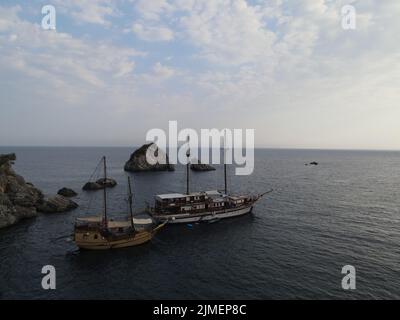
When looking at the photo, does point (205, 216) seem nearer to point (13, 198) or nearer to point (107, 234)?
point (107, 234)

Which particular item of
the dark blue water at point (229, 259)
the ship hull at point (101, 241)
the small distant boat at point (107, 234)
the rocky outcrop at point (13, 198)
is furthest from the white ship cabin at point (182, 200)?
the rocky outcrop at point (13, 198)

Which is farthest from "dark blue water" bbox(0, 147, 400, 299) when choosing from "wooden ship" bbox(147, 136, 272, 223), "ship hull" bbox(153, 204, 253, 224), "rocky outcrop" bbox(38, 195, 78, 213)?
"rocky outcrop" bbox(38, 195, 78, 213)

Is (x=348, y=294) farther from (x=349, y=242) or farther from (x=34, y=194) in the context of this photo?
(x=34, y=194)

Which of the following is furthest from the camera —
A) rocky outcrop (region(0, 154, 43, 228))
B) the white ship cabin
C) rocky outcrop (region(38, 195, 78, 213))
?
rocky outcrop (region(38, 195, 78, 213))

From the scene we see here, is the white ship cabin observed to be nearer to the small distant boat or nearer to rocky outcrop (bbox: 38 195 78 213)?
the small distant boat

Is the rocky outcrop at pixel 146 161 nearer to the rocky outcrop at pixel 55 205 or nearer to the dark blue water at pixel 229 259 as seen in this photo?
the rocky outcrop at pixel 55 205

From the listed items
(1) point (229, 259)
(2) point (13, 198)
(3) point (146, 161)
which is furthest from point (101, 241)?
(3) point (146, 161)
